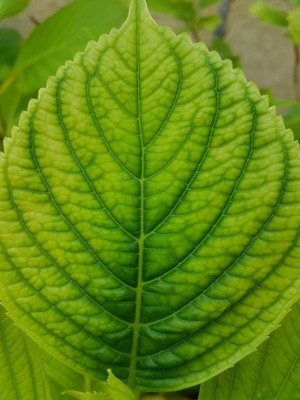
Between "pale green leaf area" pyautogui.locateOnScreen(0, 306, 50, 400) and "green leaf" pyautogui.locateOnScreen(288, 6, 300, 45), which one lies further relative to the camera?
"green leaf" pyautogui.locateOnScreen(288, 6, 300, 45)

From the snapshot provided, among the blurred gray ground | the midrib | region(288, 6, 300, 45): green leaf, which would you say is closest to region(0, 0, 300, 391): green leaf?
the midrib

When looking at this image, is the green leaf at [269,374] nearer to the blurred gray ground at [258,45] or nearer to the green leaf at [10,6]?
the green leaf at [10,6]

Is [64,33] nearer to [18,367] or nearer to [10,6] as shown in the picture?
[10,6]

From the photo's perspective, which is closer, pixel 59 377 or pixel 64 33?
pixel 59 377

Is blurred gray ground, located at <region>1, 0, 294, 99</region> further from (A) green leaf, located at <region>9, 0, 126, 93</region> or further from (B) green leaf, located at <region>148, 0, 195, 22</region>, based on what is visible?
(A) green leaf, located at <region>9, 0, 126, 93</region>

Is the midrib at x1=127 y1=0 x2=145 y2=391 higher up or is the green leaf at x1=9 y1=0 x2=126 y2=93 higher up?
the green leaf at x1=9 y1=0 x2=126 y2=93

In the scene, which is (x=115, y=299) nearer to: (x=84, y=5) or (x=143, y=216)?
(x=143, y=216)

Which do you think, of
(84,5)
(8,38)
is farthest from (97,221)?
(8,38)

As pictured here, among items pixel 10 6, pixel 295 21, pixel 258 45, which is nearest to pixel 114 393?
pixel 10 6
